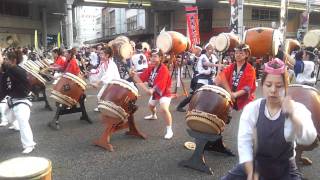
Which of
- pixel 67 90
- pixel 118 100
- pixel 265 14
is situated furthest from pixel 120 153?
pixel 265 14

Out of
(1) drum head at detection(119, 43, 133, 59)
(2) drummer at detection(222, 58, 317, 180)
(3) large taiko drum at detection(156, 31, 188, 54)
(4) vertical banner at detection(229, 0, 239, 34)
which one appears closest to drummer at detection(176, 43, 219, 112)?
(3) large taiko drum at detection(156, 31, 188, 54)

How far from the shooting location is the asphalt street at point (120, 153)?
423 cm

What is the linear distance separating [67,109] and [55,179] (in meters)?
2.71

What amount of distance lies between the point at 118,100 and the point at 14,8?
95.7ft

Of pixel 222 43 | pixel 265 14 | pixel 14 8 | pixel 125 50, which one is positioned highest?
pixel 14 8

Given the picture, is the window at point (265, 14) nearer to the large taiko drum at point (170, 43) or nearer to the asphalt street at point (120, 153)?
the large taiko drum at point (170, 43)

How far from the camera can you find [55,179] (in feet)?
13.5

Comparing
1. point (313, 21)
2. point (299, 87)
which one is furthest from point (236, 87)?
point (313, 21)

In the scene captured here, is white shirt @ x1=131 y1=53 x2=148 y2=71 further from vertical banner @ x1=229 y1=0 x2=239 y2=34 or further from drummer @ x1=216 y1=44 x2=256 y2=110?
drummer @ x1=216 y1=44 x2=256 y2=110

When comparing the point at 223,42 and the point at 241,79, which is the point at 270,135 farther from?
the point at 223,42

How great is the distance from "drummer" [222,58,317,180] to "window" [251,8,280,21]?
3286 centimetres

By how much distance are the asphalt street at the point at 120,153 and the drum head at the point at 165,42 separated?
5.96 feet

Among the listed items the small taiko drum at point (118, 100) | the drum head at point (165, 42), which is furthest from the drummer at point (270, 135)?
the drum head at point (165, 42)

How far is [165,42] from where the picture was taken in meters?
8.12
